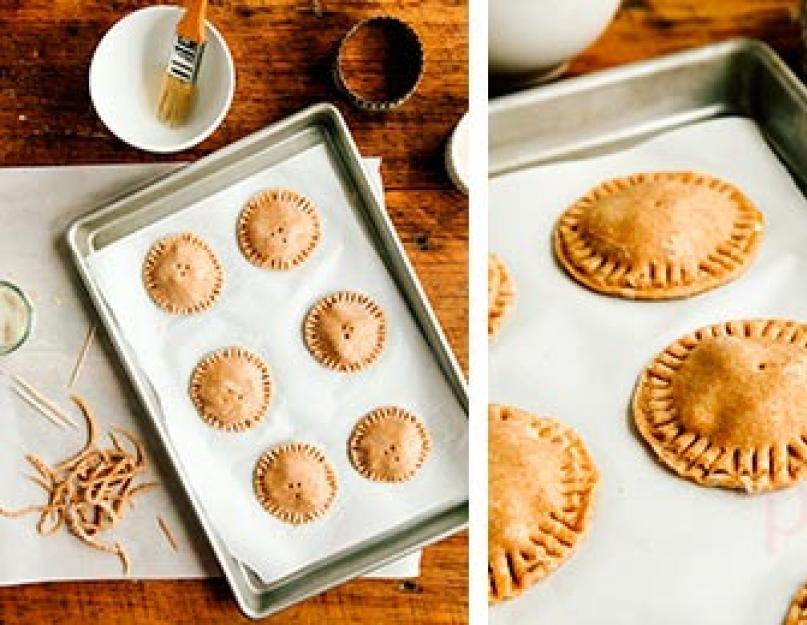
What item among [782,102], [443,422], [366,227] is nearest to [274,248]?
[366,227]

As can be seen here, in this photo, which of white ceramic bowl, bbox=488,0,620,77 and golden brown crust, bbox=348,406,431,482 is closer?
golden brown crust, bbox=348,406,431,482

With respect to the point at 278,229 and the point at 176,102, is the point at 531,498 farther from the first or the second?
the point at 176,102

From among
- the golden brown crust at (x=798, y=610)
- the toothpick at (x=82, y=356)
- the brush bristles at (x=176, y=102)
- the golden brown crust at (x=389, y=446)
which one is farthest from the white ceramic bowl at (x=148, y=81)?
the golden brown crust at (x=798, y=610)

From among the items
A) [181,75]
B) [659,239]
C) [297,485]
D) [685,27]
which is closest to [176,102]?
[181,75]

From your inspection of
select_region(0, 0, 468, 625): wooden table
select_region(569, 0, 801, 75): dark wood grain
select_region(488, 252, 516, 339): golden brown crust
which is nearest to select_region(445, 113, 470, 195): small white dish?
select_region(0, 0, 468, 625): wooden table

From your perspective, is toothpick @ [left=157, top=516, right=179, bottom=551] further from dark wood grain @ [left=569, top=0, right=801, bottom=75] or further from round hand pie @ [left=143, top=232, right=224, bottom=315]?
dark wood grain @ [left=569, top=0, right=801, bottom=75]

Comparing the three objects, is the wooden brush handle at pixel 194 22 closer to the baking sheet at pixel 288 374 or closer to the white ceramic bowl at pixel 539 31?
the baking sheet at pixel 288 374
